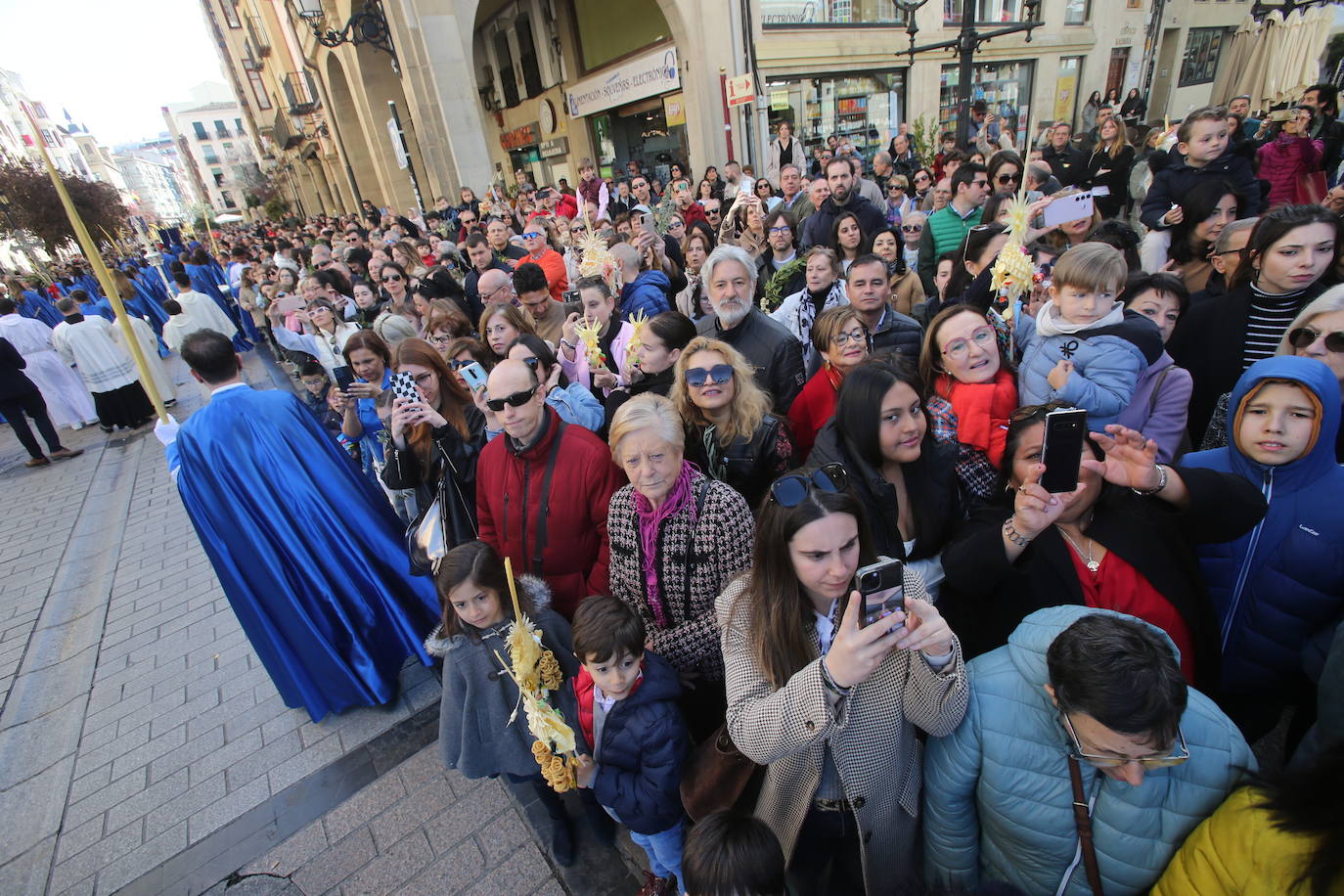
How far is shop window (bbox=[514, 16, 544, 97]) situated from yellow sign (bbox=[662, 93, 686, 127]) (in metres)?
7.72

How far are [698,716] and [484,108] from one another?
1100 inches

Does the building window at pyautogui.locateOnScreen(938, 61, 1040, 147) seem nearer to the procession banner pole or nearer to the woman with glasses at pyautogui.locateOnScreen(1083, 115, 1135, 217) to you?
the woman with glasses at pyautogui.locateOnScreen(1083, 115, 1135, 217)

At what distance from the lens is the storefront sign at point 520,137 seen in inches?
862

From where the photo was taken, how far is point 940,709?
1.50 m

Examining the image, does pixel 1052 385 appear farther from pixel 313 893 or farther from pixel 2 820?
pixel 2 820

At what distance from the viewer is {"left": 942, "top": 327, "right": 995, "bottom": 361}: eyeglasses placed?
2.51 meters

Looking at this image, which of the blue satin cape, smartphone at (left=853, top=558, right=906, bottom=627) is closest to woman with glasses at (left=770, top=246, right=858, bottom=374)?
smartphone at (left=853, top=558, right=906, bottom=627)

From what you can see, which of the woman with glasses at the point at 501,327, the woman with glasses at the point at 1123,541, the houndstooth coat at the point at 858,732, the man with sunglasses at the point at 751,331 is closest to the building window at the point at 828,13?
the woman with glasses at the point at 501,327

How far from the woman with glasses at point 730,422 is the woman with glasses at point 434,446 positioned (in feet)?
4.10

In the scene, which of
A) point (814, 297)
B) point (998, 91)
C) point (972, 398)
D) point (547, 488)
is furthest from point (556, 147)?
point (972, 398)

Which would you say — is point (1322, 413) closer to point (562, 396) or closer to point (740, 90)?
point (562, 396)

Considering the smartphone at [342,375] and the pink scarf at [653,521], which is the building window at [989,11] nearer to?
the smartphone at [342,375]

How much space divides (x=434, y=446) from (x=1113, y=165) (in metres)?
8.96

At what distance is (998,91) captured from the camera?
1908cm
